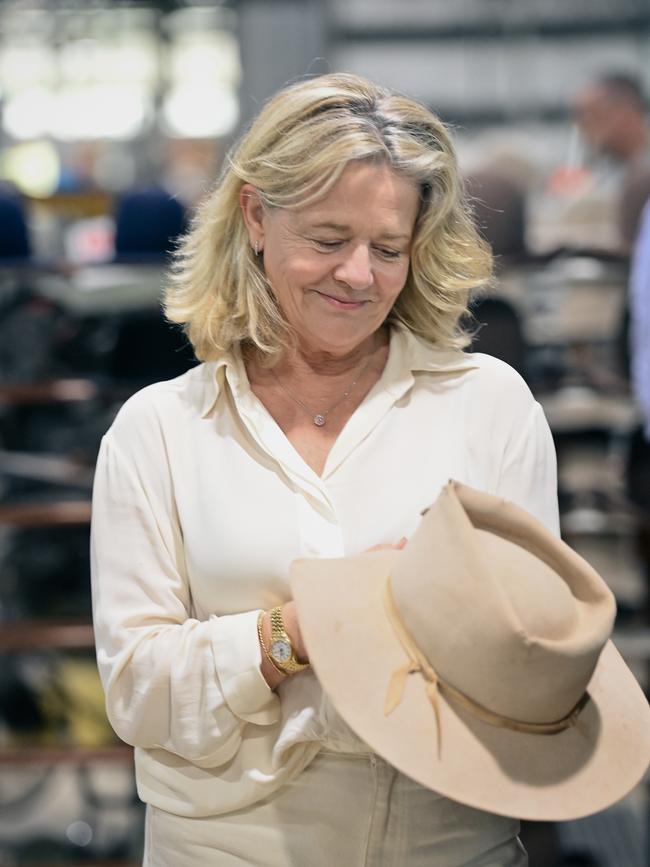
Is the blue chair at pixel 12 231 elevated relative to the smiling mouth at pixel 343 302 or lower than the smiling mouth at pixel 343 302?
lower

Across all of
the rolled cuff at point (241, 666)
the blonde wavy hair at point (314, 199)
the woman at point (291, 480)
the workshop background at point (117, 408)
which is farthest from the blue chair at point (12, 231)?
the rolled cuff at point (241, 666)

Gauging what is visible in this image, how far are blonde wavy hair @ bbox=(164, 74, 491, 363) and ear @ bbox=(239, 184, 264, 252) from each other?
15 mm

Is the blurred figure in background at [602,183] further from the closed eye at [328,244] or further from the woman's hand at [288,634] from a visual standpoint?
the woman's hand at [288,634]

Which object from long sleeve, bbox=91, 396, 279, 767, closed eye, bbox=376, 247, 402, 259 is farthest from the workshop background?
long sleeve, bbox=91, 396, 279, 767

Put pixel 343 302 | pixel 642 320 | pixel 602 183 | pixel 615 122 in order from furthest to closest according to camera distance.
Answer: pixel 615 122 < pixel 602 183 < pixel 642 320 < pixel 343 302

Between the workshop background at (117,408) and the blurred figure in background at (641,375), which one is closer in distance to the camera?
the blurred figure in background at (641,375)

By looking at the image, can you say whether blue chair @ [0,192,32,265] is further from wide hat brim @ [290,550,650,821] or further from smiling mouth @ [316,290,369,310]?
wide hat brim @ [290,550,650,821]

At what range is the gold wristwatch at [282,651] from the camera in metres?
1.58

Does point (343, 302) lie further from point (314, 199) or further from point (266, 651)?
point (266, 651)

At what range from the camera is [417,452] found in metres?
1.71

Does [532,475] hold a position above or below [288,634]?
above

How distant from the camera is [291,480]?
5.53 ft

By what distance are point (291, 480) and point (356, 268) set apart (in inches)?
10.7

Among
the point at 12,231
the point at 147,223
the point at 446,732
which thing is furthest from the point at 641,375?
the point at 446,732
